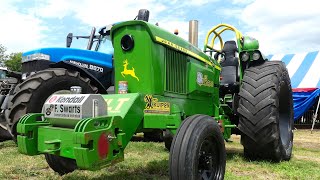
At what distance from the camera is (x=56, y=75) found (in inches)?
201

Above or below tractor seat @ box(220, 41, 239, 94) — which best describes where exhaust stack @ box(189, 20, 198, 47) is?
above

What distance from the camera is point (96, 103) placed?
306cm

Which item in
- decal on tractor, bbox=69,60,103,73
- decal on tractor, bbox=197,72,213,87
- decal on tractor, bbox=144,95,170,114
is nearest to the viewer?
decal on tractor, bbox=144,95,170,114

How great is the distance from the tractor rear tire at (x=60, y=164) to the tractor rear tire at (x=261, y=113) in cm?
246

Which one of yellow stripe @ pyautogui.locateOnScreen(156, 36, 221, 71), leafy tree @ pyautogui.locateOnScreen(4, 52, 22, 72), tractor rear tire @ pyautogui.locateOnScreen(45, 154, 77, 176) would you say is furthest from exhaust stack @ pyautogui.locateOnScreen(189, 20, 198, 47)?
leafy tree @ pyautogui.locateOnScreen(4, 52, 22, 72)

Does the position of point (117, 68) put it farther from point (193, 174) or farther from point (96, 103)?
point (193, 174)

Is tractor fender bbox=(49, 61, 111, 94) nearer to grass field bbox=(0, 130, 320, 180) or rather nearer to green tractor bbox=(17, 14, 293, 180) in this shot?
grass field bbox=(0, 130, 320, 180)

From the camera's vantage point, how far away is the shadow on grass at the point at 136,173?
4012 mm

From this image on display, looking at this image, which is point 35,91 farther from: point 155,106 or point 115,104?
point 155,106

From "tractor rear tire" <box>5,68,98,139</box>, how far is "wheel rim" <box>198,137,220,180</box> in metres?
2.60

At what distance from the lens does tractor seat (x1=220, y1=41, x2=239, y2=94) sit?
19.6ft

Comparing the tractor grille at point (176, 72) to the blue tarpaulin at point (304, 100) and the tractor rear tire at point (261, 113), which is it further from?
the blue tarpaulin at point (304, 100)

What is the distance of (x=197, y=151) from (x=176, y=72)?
1312mm

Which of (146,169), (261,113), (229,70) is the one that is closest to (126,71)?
(146,169)
